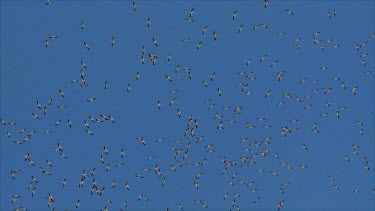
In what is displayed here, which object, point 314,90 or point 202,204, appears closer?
point 314,90

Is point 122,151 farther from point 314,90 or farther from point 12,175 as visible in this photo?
point 314,90

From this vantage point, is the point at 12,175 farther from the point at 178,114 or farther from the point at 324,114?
the point at 324,114

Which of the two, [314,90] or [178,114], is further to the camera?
[178,114]

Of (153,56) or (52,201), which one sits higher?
(153,56)

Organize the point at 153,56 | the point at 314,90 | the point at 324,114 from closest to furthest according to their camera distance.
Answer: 1. the point at 153,56
2. the point at 314,90
3. the point at 324,114

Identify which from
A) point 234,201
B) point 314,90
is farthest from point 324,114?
point 234,201

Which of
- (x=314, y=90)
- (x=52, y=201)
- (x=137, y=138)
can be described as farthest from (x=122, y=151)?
(x=314, y=90)

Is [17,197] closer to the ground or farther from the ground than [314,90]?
closer to the ground

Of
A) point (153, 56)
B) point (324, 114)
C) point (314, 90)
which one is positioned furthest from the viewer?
point (324, 114)
